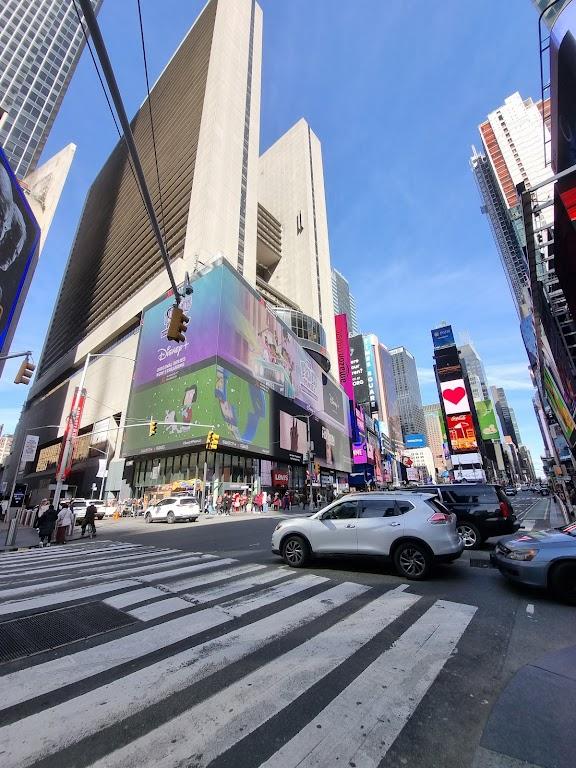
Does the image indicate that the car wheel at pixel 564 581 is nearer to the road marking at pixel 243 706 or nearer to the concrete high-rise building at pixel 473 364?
the road marking at pixel 243 706

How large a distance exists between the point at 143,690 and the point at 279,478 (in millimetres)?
46622

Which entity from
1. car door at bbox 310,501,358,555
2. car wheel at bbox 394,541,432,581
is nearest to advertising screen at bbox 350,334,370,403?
car door at bbox 310,501,358,555

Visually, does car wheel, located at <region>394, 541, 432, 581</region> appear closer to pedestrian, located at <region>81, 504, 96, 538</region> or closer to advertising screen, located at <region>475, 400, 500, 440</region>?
pedestrian, located at <region>81, 504, 96, 538</region>

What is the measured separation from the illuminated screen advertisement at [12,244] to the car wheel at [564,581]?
4407 cm

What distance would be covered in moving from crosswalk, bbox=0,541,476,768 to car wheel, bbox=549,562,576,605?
157 centimetres

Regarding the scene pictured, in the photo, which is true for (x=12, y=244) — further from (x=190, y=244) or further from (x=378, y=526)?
(x=378, y=526)

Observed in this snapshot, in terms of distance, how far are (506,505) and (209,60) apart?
9395cm

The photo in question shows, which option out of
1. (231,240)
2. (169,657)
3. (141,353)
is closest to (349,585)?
(169,657)

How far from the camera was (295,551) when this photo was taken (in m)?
8.64

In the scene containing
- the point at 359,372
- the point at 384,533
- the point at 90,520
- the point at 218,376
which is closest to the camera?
the point at 384,533

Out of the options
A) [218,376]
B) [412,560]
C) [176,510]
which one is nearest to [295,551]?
[412,560]

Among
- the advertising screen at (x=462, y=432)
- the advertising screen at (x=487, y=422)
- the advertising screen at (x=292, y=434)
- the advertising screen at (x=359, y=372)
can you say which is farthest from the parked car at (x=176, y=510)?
the advertising screen at (x=359, y=372)

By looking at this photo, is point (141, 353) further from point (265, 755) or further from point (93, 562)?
point (265, 755)


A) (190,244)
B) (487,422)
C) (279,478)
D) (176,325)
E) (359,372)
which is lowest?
(279,478)
